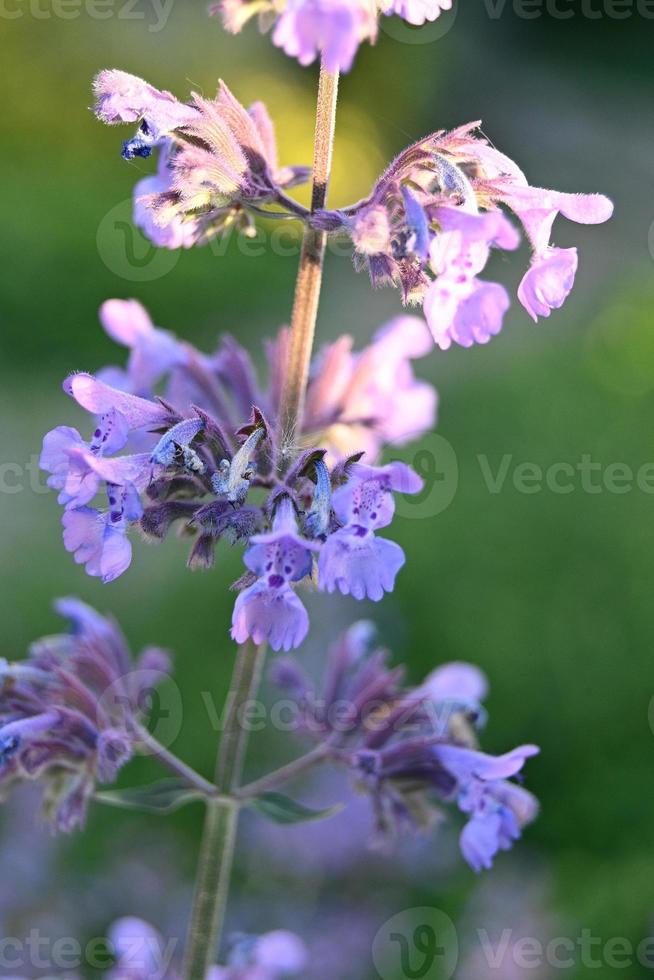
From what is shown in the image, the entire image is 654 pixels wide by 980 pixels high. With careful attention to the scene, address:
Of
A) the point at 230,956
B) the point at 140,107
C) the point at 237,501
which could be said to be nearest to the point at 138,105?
the point at 140,107

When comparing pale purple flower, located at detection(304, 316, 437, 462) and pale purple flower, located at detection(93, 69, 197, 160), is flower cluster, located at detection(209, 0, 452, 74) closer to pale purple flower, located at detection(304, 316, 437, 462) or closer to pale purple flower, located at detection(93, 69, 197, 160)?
pale purple flower, located at detection(93, 69, 197, 160)

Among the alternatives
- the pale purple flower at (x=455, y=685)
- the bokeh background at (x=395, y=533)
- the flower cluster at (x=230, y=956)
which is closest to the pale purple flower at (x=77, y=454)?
the bokeh background at (x=395, y=533)

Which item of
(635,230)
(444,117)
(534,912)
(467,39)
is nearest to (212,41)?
(444,117)

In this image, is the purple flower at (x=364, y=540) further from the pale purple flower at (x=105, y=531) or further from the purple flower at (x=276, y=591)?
the pale purple flower at (x=105, y=531)

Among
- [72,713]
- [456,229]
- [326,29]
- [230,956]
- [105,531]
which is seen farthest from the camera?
[230,956]

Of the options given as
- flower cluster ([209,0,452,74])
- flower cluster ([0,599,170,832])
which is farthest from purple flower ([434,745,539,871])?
flower cluster ([209,0,452,74])

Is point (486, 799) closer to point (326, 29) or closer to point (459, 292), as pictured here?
point (459, 292)

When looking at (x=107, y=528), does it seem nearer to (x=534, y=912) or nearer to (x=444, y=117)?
(x=534, y=912)
